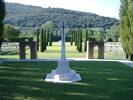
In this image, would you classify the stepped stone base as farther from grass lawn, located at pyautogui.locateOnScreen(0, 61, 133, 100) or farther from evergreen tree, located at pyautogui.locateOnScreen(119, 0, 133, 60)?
evergreen tree, located at pyautogui.locateOnScreen(119, 0, 133, 60)

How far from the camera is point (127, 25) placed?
20688mm

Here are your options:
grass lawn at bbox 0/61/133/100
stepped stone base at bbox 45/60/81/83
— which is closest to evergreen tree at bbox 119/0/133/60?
grass lawn at bbox 0/61/133/100

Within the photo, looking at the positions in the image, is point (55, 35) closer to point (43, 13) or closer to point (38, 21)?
point (38, 21)

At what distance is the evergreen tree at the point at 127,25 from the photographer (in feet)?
64.8

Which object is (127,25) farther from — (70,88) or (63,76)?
(70,88)

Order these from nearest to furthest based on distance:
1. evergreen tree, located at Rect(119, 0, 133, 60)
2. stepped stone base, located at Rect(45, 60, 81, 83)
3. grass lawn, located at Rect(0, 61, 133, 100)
Answer: 1. grass lawn, located at Rect(0, 61, 133, 100)
2. stepped stone base, located at Rect(45, 60, 81, 83)
3. evergreen tree, located at Rect(119, 0, 133, 60)

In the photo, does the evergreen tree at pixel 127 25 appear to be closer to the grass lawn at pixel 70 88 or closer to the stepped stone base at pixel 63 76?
the grass lawn at pixel 70 88

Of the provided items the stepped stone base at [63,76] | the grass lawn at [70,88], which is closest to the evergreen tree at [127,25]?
the grass lawn at [70,88]

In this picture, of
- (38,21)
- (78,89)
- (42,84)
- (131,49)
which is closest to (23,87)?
(42,84)

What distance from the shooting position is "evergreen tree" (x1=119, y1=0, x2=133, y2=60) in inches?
778

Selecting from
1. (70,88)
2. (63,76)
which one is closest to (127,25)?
(63,76)

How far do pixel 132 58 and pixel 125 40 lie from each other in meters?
1.21

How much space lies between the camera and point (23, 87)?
1059 centimetres

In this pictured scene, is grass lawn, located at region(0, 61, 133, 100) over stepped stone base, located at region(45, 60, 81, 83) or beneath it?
beneath
